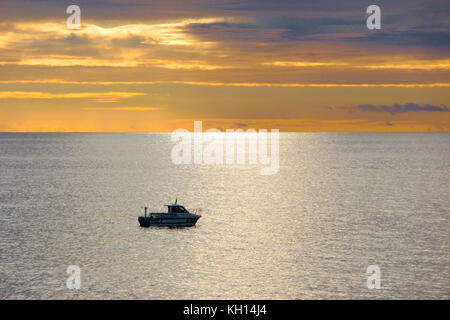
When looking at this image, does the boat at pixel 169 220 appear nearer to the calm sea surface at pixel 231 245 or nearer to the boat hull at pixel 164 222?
the boat hull at pixel 164 222

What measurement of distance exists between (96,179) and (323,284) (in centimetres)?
13169

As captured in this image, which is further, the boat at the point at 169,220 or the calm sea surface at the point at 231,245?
the boat at the point at 169,220

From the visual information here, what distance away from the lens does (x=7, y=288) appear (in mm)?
60562

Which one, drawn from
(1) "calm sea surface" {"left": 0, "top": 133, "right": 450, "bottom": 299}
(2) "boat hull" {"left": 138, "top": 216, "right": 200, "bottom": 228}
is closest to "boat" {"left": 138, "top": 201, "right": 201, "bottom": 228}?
(2) "boat hull" {"left": 138, "top": 216, "right": 200, "bottom": 228}

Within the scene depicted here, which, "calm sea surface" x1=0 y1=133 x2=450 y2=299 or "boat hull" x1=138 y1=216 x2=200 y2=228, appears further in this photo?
"boat hull" x1=138 y1=216 x2=200 y2=228

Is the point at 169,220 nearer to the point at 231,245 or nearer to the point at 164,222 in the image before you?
the point at 164,222

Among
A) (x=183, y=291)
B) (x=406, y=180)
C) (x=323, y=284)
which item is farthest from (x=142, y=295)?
(x=406, y=180)

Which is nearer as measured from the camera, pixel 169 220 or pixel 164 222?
pixel 169 220

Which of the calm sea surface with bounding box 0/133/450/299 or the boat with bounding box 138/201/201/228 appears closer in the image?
the calm sea surface with bounding box 0/133/450/299

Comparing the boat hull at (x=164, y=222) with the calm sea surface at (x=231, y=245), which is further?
the boat hull at (x=164, y=222)

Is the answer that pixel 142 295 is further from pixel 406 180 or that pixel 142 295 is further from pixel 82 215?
pixel 406 180

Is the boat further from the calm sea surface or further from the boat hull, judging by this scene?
the calm sea surface

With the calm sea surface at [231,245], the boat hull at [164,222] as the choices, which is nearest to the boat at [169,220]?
the boat hull at [164,222]

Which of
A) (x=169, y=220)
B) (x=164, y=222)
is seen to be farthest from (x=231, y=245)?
(x=164, y=222)
